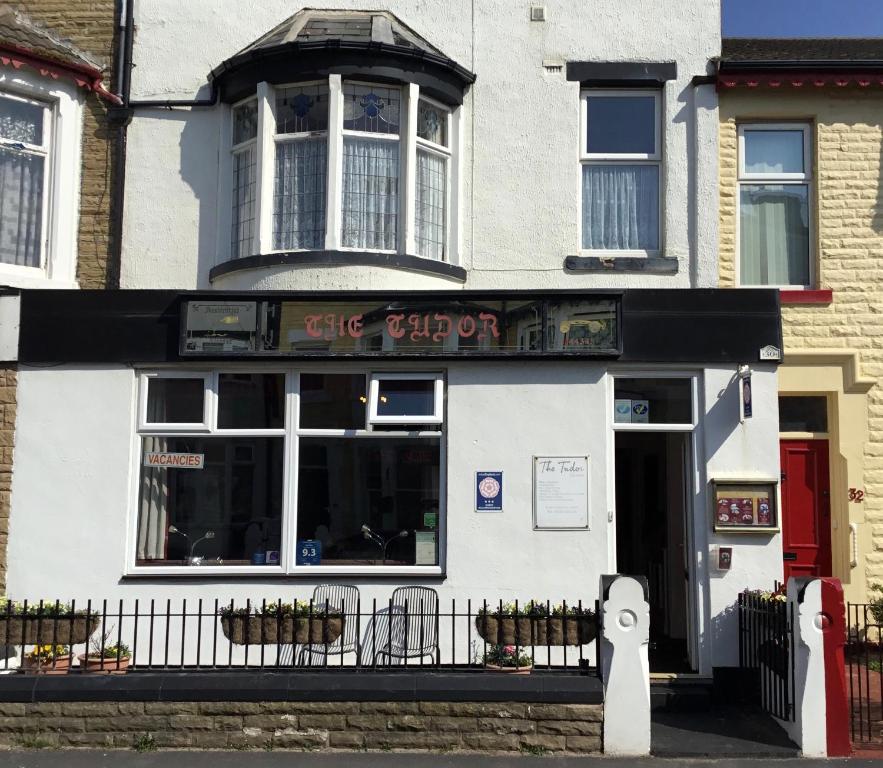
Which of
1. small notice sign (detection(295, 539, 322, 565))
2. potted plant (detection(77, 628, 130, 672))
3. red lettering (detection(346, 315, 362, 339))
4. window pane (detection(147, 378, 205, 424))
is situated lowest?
potted plant (detection(77, 628, 130, 672))

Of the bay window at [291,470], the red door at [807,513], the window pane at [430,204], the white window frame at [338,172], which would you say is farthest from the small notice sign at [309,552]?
the red door at [807,513]

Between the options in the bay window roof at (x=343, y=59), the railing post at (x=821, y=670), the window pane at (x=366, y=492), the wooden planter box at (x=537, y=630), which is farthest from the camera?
the bay window roof at (x=343, y=59)

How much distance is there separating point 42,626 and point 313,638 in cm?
213

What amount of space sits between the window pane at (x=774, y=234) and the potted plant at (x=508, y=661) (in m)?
4.74

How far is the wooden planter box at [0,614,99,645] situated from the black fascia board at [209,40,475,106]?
520cm

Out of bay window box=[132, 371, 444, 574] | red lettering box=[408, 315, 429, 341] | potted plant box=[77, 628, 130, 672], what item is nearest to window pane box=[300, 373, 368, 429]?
bay window box=[132, 371, 444, 574]

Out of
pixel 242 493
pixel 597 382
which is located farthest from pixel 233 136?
pixel 597 382

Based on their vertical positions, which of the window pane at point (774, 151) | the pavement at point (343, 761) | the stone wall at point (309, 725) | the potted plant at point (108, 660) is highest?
the window pane at point (774, 151)

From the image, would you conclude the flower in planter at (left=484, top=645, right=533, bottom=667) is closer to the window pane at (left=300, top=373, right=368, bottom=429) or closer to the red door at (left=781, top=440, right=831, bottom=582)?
the window pane at (left=300, top=373, right=368, bottom=429)

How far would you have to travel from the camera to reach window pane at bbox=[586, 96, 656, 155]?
10109 mm

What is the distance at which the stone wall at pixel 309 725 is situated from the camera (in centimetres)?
742

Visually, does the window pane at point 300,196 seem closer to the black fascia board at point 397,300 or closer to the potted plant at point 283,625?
the black fascia board at point 397,300

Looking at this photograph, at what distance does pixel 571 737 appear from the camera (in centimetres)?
741

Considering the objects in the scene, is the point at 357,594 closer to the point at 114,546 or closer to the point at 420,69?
the point at 114,546
